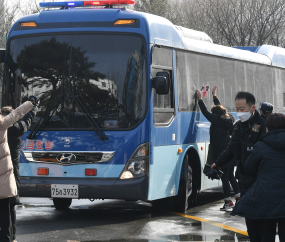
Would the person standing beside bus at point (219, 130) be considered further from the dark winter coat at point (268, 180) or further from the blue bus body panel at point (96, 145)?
the dark winter coat at point (268, 180)

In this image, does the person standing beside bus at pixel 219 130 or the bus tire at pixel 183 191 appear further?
the person standing beside bus at pixel 219 130

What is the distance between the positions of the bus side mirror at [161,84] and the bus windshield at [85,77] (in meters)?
0.16

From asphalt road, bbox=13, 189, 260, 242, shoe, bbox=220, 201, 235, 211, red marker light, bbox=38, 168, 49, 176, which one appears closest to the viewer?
asphalt road, bbox=13, 189, 260, 242

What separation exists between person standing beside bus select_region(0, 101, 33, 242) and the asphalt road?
96cm

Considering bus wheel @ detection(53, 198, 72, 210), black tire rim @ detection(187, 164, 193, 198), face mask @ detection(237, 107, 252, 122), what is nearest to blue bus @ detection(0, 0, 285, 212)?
black tire rim @ detection(187, 164, 193, 198)

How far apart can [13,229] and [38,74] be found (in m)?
2.66

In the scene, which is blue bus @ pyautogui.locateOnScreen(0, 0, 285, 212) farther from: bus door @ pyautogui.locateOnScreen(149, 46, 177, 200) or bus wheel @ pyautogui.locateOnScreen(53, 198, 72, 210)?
bus wheel @ pyautogui.locateOnScreen(53, 198, 72, 210)

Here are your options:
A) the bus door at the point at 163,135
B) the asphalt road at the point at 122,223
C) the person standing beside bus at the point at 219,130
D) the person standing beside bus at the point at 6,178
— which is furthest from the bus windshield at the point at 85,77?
the person standing beside bus at the point at 6,178

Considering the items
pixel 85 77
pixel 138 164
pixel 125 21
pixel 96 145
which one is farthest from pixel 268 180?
pixel 125 21

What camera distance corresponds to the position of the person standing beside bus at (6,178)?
6402 mm

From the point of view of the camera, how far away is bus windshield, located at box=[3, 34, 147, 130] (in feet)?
28.2

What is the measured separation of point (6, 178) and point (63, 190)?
2.22m

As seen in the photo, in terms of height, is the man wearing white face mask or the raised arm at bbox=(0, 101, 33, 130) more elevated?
the raised arm at bbox=(0, 101, 33, 130)

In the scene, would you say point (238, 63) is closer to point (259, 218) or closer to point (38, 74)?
point (38, 74)
